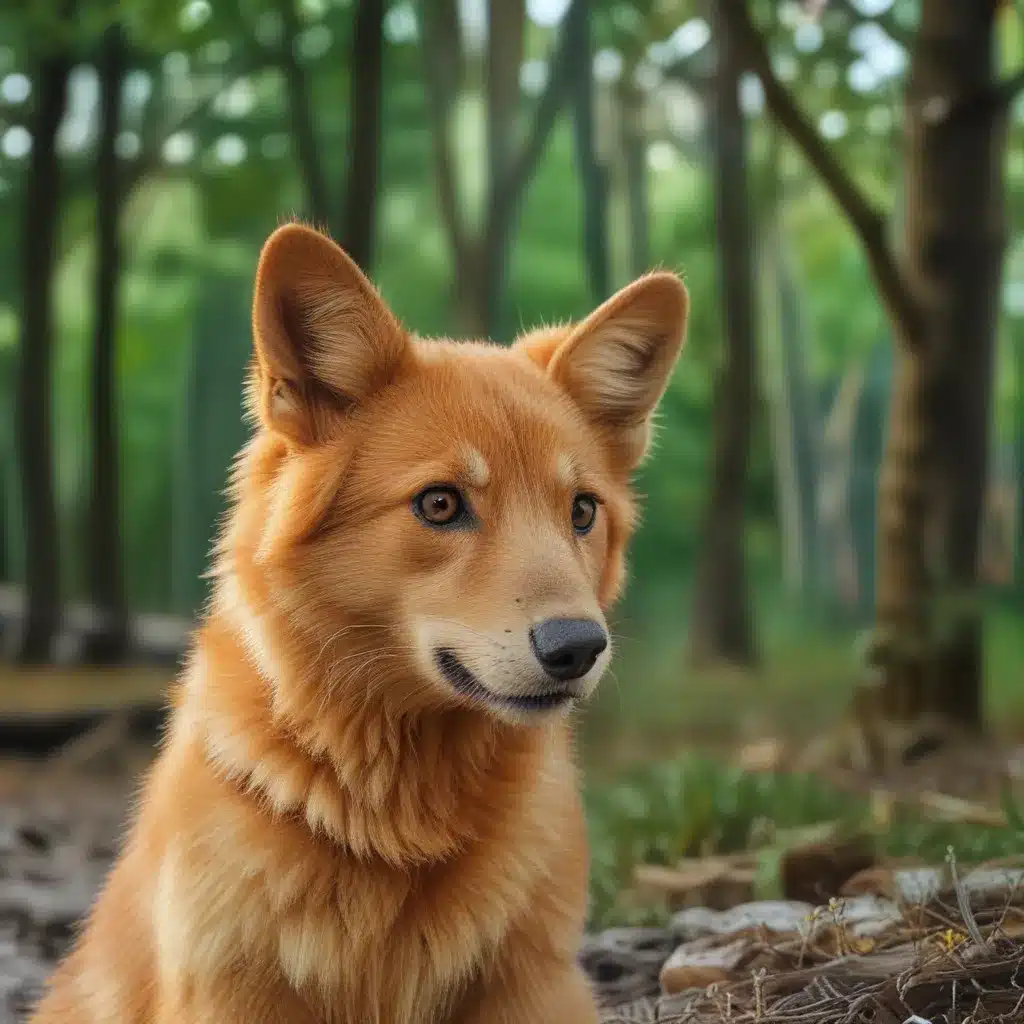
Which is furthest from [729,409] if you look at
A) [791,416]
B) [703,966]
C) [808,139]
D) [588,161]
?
[703,966]

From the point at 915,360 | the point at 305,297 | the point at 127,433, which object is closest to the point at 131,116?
the point at 127,433

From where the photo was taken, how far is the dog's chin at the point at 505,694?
2.58 m

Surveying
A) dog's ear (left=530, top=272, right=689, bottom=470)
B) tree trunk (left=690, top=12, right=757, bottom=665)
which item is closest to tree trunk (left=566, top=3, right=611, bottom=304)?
tree trunk (left=690, top=12, right=757, bottom=665)

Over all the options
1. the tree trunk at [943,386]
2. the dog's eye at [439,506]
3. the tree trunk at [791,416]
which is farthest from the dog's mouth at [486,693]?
the tree trunk at [791,416]

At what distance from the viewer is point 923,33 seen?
6.89 metres

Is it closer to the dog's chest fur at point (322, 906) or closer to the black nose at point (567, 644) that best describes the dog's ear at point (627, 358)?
the black nose at point (567, 644)

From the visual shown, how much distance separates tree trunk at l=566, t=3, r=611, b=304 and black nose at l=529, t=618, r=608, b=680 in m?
9.20

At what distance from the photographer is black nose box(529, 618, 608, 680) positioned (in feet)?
8.21

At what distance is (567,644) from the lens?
2.50 metres

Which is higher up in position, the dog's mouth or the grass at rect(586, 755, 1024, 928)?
the dog's mouth

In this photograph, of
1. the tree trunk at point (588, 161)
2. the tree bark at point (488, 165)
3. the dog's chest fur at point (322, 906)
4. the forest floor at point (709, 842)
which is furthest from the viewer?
the tree trunk at point (588, 161)

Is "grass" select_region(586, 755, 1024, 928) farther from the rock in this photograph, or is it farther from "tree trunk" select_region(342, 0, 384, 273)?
"tree trunk" select_region(342, 0, 384, 273)

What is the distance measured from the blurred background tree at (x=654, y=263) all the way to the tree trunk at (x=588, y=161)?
0.14 feet

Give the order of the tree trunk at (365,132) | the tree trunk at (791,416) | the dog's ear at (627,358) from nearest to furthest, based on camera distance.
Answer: the dog's ear at (627,358)
the tree trunk at (365,132)
the tree trunk at (791,416)
